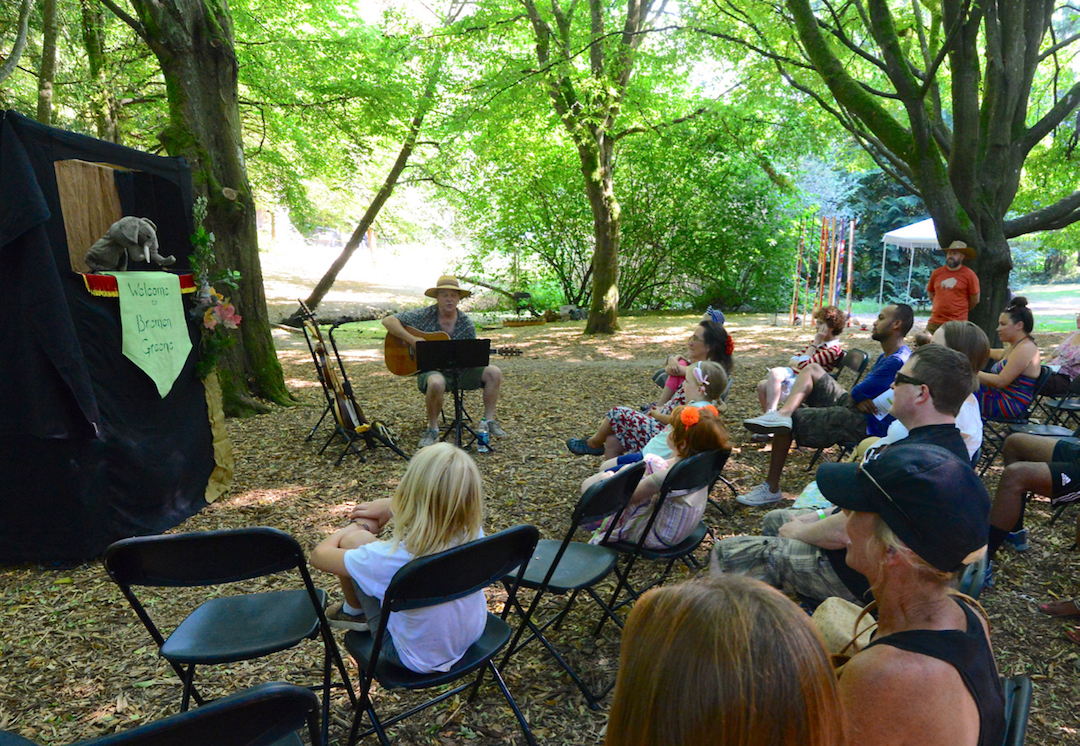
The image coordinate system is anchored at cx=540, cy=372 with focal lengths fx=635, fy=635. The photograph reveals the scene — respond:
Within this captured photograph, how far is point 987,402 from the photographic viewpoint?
16.3 ft

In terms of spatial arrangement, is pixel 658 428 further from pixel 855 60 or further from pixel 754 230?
pixel 754 230

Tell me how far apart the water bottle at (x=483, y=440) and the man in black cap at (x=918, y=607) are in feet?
13.2

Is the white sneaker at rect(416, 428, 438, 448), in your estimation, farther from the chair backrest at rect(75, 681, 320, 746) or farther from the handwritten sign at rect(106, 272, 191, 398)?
the chair backrest at rect(75, 681, 320, 746)

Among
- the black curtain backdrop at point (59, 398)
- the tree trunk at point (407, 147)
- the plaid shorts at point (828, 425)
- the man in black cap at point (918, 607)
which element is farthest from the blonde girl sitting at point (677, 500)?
the tree trunk at point (407, 147)

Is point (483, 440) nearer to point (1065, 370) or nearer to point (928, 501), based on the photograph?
point (928, 501)

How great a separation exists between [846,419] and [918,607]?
3224mm

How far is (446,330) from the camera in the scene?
6.22 meters

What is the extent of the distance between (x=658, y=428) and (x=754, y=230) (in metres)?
12.9

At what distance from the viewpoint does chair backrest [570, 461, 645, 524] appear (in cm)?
236

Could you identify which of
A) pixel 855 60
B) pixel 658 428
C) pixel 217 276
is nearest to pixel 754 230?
pixel 855 60

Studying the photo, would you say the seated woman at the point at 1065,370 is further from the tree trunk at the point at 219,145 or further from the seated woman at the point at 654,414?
the tree trunk at the point at 219,145

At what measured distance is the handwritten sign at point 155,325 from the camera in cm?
387

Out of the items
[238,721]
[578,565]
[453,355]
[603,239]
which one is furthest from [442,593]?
[603,239]

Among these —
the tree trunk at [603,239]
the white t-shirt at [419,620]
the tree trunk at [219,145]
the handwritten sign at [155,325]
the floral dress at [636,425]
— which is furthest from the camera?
the tree trunk at [603,239]
